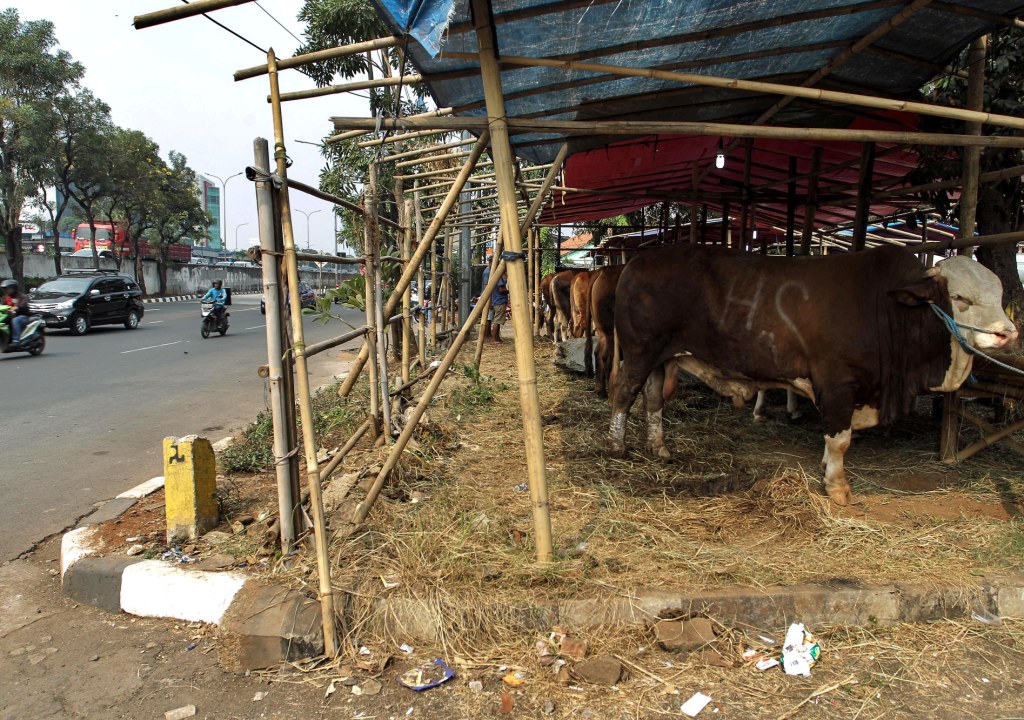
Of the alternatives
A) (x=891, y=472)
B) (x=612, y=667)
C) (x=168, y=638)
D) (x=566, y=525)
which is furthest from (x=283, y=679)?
(x=891, y=472)

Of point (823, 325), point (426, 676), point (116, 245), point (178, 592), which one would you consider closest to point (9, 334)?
point (178, 592)

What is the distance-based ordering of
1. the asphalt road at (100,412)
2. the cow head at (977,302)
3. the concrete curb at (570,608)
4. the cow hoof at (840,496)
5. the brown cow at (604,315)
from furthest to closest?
the brown cow at (604,315), the asphalt road at (100,412), the cow hoof at (840,496), the cow head at (977,302), the concrete curb at (570,608)

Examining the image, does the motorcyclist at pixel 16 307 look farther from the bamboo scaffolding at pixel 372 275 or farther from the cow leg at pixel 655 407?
the cow leg at pixel 655 407

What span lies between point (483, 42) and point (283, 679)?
9.61ft

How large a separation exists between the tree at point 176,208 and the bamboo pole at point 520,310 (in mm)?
34264

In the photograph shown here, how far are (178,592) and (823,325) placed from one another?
155 inches

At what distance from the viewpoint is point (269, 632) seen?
2881mm

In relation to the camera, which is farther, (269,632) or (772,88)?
(772,88)

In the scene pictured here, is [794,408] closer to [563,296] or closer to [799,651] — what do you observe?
[799,651]

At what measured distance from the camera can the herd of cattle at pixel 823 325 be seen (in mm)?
4062

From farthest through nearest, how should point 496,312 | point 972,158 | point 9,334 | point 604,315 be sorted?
1. point 496,312
2. point 9,334
3. point 604,315
4. point 972,158

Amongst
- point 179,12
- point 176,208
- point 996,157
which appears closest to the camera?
point 179,12

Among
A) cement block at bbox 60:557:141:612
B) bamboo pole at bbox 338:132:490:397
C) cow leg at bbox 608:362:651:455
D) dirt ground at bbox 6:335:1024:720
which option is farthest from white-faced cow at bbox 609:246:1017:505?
cement block at bbox 60:557:141:612

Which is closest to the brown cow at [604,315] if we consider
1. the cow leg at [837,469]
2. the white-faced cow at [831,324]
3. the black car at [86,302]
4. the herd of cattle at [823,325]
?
the herd of cattle at [823,325]
